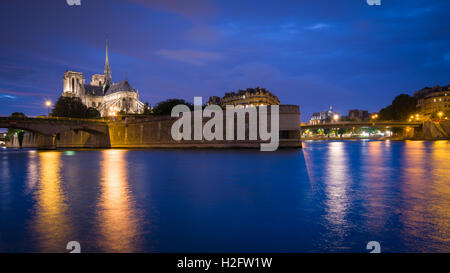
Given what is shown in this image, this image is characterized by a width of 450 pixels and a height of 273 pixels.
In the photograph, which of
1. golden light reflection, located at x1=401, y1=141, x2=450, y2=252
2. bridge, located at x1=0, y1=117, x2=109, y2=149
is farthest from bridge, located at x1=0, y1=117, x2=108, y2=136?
golden light reflection, located at x1=401, y1=141, x2=450, y2=252

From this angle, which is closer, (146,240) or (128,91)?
(146,240)

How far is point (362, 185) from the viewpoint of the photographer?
11.5 m

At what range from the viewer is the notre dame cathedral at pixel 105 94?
134 m

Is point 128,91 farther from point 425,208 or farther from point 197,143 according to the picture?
point 425,208

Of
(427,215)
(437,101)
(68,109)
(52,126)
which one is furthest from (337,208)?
(437,101)

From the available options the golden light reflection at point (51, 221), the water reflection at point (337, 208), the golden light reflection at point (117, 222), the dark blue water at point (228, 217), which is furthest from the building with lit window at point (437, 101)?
the golden light reflection at point (51, 221)

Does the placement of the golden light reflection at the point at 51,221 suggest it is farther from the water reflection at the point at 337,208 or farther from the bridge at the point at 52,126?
the bridge at the point at 52,126

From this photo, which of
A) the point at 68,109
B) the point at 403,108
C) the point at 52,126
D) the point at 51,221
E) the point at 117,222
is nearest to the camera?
the point at 117,222

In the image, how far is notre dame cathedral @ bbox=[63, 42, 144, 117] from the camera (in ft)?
440

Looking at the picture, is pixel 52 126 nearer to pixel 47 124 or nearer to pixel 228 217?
pixel 47 124

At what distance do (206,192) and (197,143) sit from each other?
3632cm

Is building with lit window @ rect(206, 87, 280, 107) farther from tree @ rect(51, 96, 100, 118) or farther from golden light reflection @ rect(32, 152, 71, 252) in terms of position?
golden light reflection @ rect(32, 152, 71, 252)

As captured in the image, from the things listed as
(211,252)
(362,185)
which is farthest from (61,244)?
(362,185)

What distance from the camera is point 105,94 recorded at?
511 ft
